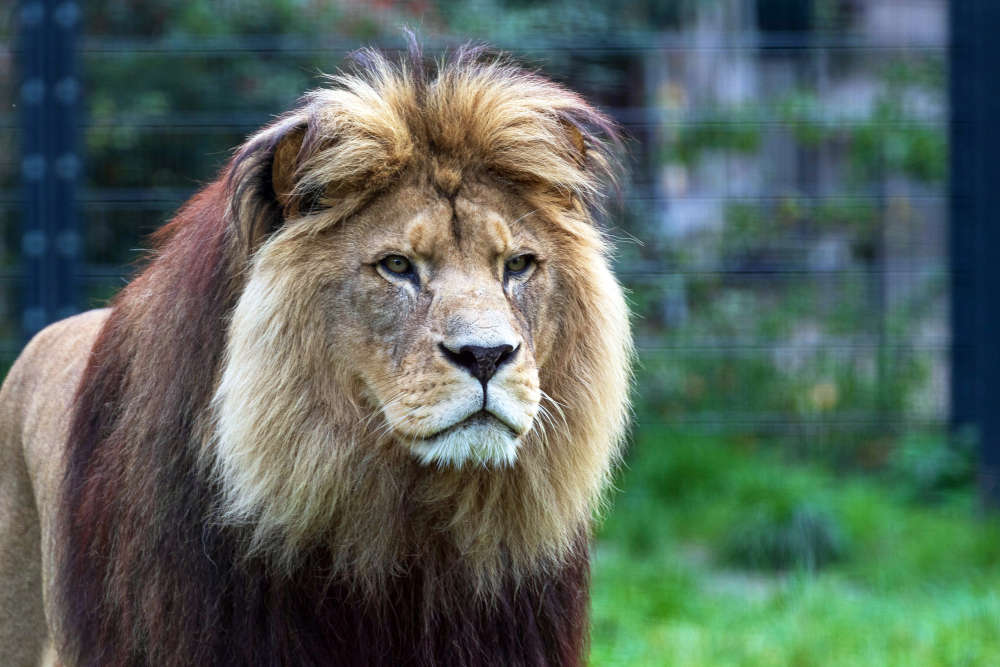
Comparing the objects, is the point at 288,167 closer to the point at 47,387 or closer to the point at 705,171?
the point at 47,387

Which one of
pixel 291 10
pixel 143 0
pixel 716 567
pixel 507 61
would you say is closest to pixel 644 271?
pixel 716 567

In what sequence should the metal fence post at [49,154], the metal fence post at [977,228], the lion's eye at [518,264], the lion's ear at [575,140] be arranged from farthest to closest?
1. the metal fence post at [977,228]
2. the metal fence post at [49,154]
3. the lion's ear at [575,140]
4. the lion's eye at [518,264]

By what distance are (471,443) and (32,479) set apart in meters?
1.46

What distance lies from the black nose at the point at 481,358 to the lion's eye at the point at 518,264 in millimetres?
260

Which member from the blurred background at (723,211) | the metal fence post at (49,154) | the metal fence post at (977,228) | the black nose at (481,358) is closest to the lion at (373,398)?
the black nose at (481,358)

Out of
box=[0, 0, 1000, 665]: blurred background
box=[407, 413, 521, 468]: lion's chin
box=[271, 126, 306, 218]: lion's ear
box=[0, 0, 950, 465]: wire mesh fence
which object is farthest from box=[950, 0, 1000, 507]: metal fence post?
box=[271, 126, 306, 218]: lion's ear

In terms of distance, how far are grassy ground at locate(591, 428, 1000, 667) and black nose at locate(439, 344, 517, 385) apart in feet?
7.65

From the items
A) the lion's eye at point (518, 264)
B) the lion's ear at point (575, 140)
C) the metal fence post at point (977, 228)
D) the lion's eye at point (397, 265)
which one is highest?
the lion's ear at point (575, 140)

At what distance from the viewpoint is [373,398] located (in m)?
2.54

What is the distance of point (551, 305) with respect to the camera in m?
2.68

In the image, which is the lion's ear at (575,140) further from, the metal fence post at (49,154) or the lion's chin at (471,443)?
the metal fence post at (49,154)

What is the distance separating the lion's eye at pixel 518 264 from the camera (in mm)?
2613

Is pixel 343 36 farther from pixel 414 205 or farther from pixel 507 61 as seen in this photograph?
pixel 414 205

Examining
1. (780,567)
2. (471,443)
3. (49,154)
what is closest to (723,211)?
(780,567)
